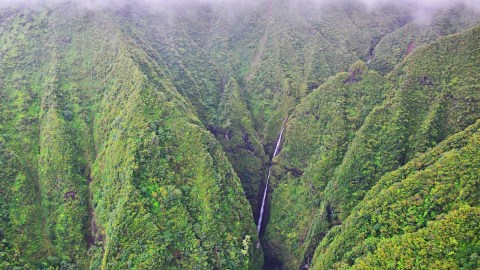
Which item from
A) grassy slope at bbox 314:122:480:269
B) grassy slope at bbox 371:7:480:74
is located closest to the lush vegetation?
grassy slope at bbox 314:122:480:269

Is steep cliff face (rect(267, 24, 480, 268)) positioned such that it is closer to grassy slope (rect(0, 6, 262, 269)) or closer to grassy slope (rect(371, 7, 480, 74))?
grassy slope (rect(0, 6, 262, 269))

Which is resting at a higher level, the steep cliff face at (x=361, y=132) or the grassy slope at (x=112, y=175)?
the steep cliff face at (x=361, y=132)

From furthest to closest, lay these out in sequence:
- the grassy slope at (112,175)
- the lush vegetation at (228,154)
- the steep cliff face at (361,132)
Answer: the steep cliff face at (361,132) < the grassy slope at (112,175) < the lush vegetation at (228,154)

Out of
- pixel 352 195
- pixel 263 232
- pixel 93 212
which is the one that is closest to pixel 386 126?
pixel 352 195

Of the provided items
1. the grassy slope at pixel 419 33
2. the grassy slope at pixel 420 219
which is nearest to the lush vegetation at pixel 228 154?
the grassy slope at pixel 420 219

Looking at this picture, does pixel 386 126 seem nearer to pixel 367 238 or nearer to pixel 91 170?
pixel 367 238

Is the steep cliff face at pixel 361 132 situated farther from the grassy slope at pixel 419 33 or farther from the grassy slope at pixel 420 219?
the grassy slope at pixel 419 33

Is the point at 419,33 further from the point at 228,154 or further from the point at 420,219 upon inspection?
the point at 420,219

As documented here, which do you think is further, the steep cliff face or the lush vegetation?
the steep cliff face

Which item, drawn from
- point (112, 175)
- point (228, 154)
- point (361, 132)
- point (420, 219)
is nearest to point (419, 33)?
point (361, 132)
